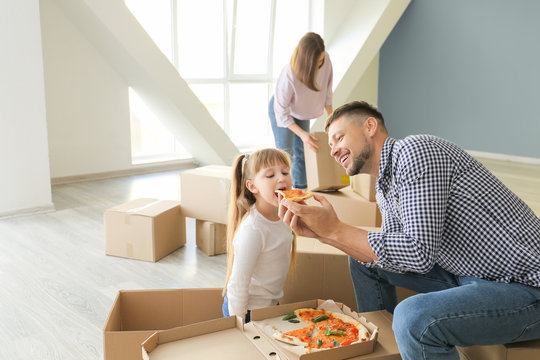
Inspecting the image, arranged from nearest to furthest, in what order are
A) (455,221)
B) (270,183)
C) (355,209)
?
(455,221) → (270,183) → (355,209)

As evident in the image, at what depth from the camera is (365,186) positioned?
292cm

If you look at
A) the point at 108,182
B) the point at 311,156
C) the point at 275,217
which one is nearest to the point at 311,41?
the point at 311,156

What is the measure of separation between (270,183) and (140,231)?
1371 millimetres

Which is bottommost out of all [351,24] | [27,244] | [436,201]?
[27,244]

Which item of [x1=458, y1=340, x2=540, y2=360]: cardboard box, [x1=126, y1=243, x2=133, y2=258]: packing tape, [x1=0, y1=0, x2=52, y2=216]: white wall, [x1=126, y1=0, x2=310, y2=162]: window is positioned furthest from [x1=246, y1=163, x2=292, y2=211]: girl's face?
[x1=126, y1=0, x2=310, y2=162]: window

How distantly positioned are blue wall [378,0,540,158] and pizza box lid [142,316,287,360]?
584 cm

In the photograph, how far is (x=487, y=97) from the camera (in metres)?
6.64

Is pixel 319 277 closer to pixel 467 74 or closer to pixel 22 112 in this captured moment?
pixel 22 112

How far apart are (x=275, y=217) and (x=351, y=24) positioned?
16.4ft

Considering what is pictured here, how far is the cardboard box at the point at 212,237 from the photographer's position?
3117 mm

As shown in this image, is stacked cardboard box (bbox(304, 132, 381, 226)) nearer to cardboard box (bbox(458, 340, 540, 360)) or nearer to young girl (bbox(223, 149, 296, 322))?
young girl (bbox(223, 149, 296, 322))

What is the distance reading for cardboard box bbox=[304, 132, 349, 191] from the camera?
3.12 meters

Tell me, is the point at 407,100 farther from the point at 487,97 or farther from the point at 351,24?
the point at 351,24

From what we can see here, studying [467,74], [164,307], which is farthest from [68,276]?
[467,74]
